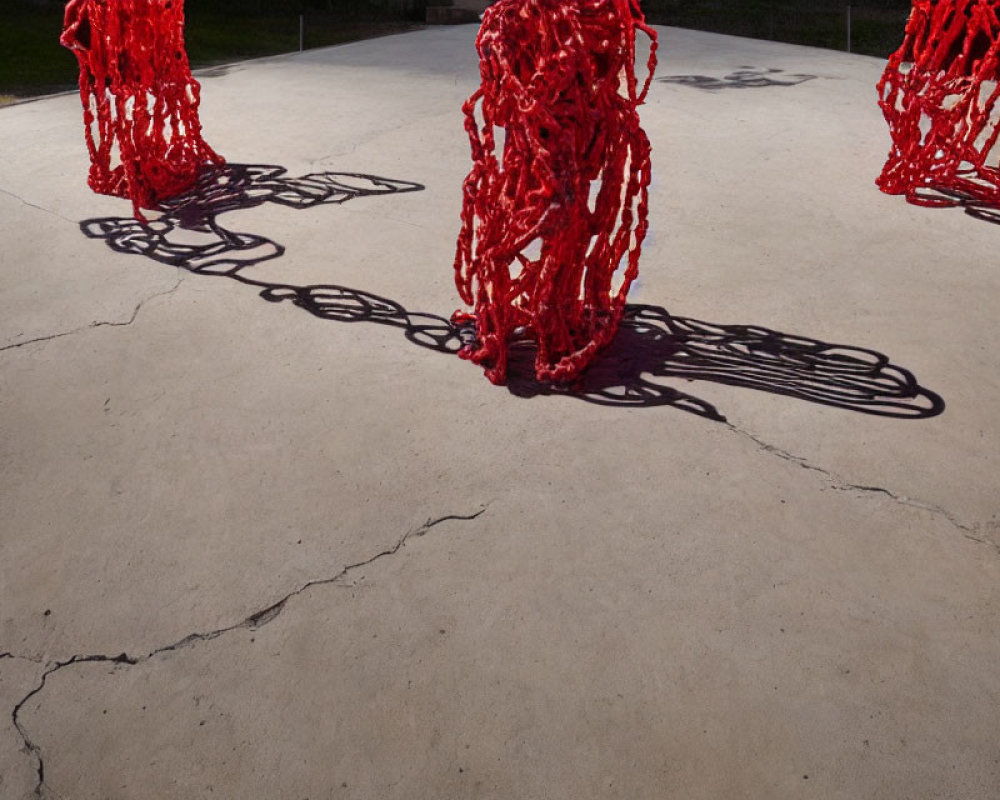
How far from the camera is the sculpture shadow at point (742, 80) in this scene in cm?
591

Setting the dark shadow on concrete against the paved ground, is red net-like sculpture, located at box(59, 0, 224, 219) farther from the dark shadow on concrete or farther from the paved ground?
the dark shadow on concrete

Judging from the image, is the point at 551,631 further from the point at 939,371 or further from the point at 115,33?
the point at 115,33

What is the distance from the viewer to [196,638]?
1.66 meters

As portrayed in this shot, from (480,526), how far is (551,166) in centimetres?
91

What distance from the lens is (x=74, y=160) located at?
433cm

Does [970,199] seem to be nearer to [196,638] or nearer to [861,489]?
[861,489]

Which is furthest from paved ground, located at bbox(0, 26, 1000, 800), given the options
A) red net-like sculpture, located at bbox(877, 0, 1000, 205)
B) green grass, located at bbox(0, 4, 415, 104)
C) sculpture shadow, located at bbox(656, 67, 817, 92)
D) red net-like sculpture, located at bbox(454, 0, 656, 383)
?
green grass, located at bbox(0, 4, 415, 104)

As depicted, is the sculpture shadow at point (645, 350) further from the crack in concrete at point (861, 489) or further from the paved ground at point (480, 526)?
the crack in concrete at point (861, 489)

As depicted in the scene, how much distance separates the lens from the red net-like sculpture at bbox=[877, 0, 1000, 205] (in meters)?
3.75

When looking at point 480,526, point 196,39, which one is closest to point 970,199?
point 480,526

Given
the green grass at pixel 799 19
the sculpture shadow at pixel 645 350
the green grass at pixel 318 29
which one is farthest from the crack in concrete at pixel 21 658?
the green grass at pixel 799 19

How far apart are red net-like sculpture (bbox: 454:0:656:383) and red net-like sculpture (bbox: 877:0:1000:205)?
1.98 metres

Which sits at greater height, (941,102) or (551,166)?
(941,102)

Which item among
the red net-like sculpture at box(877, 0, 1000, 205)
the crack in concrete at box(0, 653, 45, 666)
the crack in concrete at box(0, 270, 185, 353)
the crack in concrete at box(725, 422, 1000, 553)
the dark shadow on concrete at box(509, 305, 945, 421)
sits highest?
the red net-like sculpture at box(877, 0, 1000, 205)
